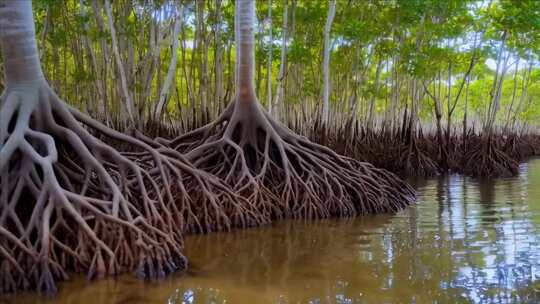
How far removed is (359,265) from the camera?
4.15 metres

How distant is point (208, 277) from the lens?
3879 millimetres

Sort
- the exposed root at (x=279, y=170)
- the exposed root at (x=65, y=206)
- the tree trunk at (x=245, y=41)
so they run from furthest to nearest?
the tree trunk at (x=245, y=41) < the exposed root at (x=279, y=170) < the exposed root at (x=65, y=206)

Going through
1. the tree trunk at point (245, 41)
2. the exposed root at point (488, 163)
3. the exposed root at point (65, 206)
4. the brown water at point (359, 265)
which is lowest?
the exposed root at point (488, 163)

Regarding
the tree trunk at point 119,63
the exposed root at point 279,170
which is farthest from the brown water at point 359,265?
the tree trunk at point 119,63

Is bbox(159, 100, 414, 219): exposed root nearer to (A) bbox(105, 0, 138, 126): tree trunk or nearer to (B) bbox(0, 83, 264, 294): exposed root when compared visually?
(B) bbox(0, 83, 264, 294): exposed root

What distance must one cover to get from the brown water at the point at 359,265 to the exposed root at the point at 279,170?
1.02 ft

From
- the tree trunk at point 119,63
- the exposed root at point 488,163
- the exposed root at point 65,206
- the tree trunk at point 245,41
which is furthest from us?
the exposed root at point 488,163

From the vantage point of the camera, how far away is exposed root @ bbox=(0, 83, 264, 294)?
12.0ft

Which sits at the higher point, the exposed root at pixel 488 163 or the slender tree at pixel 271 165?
the slender tree at pixel 271 165

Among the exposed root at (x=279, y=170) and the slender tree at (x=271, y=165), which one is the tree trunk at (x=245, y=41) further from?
the exposed root at (x=279, y=170)

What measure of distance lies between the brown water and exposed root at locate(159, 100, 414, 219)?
310 mm

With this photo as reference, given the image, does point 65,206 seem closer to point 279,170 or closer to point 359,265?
point 359,265

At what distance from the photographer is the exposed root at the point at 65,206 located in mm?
3646

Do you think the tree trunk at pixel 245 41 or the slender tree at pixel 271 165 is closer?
the slender tree at pixel 271 165
